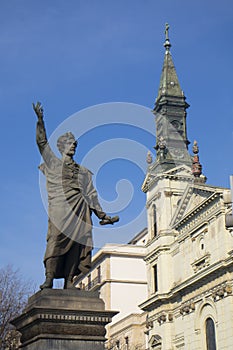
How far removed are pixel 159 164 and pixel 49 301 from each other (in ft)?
175

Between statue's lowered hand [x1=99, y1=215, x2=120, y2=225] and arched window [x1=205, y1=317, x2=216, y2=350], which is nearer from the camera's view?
statue's lowered hand [x1=99, y1=215, x2=120, y2=225]

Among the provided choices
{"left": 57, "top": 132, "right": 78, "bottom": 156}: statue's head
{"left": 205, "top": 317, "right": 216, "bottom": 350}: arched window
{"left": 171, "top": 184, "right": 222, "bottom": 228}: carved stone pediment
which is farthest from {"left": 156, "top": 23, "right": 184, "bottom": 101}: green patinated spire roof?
{"left": 57, "top": 132, "right": 78, "bottom": 156}: statue's head

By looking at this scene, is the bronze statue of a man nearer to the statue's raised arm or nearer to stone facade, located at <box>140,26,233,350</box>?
the statue's raised arm

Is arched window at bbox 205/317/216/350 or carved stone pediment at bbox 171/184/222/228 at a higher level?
carved stone pediment at bbox 171/184/222/228

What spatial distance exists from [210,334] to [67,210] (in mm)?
40138

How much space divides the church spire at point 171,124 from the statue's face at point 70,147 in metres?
50.9

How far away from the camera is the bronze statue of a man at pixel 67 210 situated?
10711mm

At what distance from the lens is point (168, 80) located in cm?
7012

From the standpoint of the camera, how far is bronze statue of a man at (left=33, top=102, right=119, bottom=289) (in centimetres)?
1071

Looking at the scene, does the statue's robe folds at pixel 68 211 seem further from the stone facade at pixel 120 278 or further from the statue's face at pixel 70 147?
the stone facade at pixel 120 278

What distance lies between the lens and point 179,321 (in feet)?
176

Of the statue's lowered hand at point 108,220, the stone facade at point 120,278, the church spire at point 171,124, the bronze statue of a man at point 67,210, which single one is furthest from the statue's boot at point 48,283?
the stone facade at point 120,278

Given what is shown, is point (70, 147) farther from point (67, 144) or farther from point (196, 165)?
point (196, 165)

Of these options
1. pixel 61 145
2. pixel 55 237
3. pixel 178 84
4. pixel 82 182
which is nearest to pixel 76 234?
pixel 55 237
